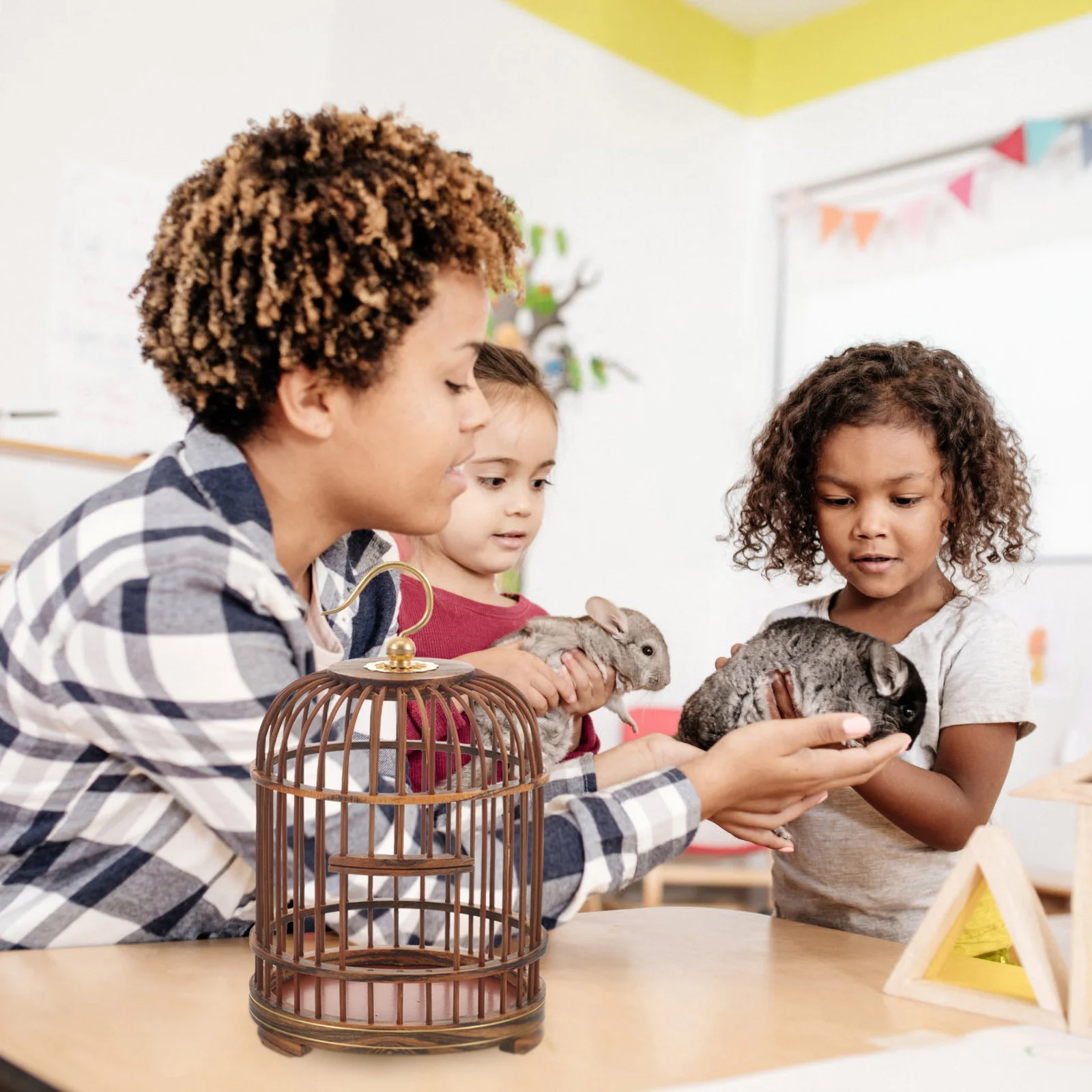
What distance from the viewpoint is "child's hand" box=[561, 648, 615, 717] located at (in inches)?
62.0

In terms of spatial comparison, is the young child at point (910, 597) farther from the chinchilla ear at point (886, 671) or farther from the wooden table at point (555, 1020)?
the wooden table at point (555, 1020)

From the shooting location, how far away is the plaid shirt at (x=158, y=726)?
3.05 feet

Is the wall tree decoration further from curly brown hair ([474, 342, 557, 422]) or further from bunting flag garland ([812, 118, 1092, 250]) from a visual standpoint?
curly brown hair ([474, 342, 557, 422])

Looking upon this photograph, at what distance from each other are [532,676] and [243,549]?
0.63m

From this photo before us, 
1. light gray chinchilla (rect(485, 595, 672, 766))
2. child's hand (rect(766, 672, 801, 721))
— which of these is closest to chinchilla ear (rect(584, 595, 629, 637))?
light gray chinchilla (rect(485, 595, 672, 766))

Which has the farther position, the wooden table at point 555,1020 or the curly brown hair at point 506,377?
the curly brown hair at point 506,377

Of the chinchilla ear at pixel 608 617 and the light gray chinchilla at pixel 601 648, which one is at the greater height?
the chinchilla ear at pixel 608 617

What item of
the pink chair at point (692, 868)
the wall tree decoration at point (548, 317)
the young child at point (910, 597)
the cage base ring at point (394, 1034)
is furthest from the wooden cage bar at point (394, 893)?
the wall tree decoration at point (548, 317)

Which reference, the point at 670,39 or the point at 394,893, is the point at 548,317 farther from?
the point at 394,893

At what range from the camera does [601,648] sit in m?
1.64

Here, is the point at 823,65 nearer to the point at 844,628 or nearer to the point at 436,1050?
the point at 844,628

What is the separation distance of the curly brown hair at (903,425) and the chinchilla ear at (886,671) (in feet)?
1.46

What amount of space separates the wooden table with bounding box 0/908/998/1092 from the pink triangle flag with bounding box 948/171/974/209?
357 centimetres

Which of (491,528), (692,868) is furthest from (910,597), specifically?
(692,868)
